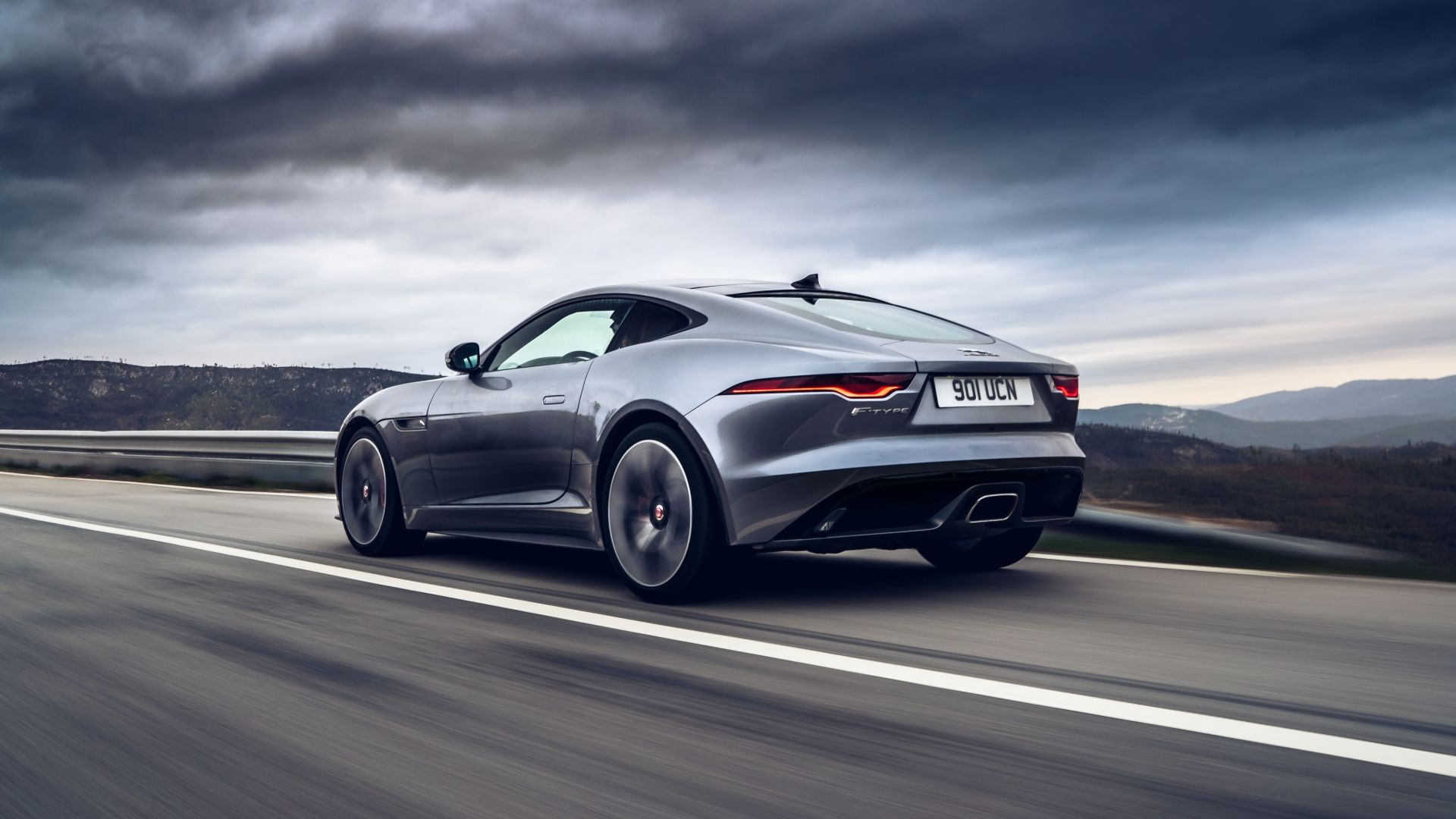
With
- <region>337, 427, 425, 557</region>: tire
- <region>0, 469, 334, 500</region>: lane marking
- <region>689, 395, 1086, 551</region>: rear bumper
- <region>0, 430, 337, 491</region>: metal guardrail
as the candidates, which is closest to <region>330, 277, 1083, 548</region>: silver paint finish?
<region>689, 395, 1086, 551</region>: rear bumper

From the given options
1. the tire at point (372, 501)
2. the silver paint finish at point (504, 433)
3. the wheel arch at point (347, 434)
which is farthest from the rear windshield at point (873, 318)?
the wheel arch at point (347, 434)

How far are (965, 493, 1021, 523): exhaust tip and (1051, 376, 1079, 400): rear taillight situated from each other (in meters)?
0.57

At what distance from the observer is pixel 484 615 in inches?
199

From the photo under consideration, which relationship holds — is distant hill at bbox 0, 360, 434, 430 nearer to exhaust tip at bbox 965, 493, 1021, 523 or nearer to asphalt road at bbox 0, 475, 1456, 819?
asphalt road at bbox 0, 475, 1456, 819

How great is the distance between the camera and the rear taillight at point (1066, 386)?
5387 millimetres

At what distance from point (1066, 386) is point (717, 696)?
2.53m

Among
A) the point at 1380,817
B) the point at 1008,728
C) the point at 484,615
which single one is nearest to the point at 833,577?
the point at 484,615

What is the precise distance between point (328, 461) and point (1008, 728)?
1101cm

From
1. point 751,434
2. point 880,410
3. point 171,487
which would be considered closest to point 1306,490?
point 880,410

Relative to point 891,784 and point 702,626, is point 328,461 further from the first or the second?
→ point 891,784

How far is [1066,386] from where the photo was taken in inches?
215

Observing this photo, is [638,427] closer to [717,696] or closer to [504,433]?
[504,433]

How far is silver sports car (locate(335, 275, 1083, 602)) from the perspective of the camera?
4758mm

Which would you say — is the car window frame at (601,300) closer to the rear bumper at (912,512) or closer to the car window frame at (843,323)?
the car window frame at (843,323)
